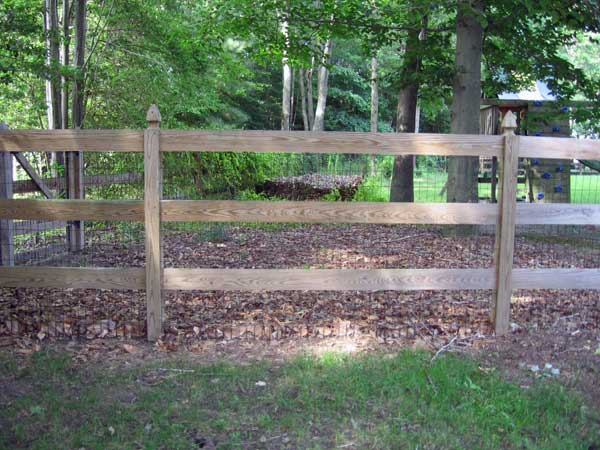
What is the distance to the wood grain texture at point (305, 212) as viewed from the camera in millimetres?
4816

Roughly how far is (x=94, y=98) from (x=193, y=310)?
25.7 ft

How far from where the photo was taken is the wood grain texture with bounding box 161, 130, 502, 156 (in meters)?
4.79

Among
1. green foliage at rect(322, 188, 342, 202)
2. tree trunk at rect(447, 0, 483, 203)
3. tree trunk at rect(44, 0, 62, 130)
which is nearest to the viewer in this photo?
tree trunk at rect(44, 0, 62, 130)

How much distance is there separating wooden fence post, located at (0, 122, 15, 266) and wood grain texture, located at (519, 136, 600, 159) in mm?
5312

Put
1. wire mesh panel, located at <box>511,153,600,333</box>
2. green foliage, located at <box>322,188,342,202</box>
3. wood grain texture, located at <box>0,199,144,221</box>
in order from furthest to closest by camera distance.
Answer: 1. green foliage, located at <box>322,188,342,202</box>
2. wire mesh panel, located at <box>511,153,600,333</box>
3. wood grain texture, located at <box>0,199,144,221</box>

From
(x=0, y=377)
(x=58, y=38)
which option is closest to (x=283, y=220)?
(x=0, y=377)

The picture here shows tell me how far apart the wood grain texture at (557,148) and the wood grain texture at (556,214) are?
0.44 metres

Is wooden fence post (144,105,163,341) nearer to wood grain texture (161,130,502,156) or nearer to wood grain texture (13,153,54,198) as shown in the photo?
wood grain texture (161,130,502,156)

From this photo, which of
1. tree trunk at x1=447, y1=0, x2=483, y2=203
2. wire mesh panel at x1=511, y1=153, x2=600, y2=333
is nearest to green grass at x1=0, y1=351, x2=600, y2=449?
wire mesh panel at x1=511, y1=153, x2=600, y2=333

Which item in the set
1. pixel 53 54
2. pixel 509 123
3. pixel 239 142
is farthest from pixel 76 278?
pixel 53 54

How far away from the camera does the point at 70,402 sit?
365cm

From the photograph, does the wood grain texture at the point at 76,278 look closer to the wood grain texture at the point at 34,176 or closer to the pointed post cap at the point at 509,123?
the wood grain texture at the point at 34,176

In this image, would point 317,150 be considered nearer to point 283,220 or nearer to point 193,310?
point 283,220

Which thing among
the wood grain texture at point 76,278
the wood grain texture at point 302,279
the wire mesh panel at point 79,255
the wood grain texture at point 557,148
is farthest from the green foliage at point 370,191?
the wood grain texture at point 76,278
